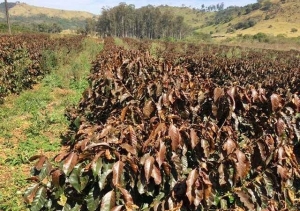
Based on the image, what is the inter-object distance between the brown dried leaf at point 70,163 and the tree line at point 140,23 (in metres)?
91.5

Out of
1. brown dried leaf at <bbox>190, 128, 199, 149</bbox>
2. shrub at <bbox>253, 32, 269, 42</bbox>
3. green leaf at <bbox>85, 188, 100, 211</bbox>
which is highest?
brown dried leaf at <bbox>190, 128, 199, 149</bbox>

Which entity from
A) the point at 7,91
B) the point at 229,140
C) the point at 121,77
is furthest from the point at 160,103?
the point at 7,91

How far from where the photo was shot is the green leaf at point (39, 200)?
2.03 metres

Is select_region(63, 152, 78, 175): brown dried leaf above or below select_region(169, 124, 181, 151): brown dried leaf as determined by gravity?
below

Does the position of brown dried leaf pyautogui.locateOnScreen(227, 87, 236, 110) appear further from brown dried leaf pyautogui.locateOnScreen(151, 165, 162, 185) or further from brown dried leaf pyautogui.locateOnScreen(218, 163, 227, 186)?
brown dried leaf pyautogui.locateOnScreen(151, 165, 162, 185)

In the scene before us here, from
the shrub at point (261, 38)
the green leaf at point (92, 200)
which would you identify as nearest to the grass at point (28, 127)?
the green leaf at point (92, 200)

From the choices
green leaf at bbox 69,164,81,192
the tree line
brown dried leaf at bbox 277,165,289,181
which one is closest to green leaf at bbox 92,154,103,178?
green leaf at bbox 69,164,81,192

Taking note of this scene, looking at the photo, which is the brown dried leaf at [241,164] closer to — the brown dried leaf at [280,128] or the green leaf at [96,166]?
the brown dried leaf at [280,128]

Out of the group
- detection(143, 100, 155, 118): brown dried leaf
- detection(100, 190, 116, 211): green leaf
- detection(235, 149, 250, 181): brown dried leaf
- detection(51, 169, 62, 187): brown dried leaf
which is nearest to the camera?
detection(100, 190, 116, 211): green leaf

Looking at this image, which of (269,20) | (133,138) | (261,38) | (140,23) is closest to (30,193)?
(133,138)

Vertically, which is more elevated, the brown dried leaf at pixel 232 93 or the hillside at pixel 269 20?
the hillside at pixel 269 20

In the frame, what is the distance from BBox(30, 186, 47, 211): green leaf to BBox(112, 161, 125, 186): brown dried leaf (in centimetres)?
52

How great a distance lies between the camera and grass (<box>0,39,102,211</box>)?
5078 millimetres

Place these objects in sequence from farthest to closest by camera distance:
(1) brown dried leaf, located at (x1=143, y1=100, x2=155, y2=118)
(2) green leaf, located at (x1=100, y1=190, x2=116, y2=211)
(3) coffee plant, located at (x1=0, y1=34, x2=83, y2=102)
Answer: (3) coffee plant, located at (x1=0, y1=34, x2=83, y2=102)
(1) brown dried leaf, located at (x1=143, y1=100, x2=155, y2=118)
(2) green leaf, located at (x1=100, y1=190, x2=116, y2=211)
